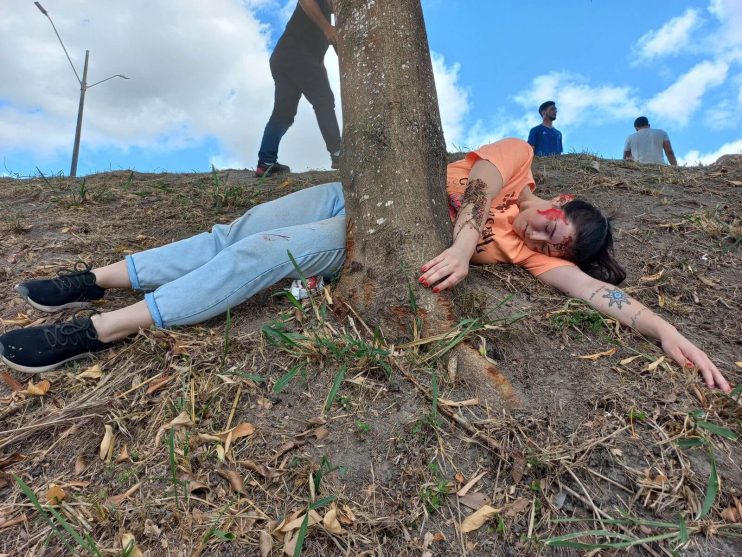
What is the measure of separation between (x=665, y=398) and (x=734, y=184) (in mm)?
3586

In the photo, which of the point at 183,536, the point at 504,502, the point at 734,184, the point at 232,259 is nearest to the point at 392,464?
the point at 504,502

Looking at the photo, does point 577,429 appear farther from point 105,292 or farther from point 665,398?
point 105,292

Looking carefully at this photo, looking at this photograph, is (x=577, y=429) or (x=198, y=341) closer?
(x=577, y=429)

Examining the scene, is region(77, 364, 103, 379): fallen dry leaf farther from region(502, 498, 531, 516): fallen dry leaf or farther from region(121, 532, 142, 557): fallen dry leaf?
region(502, 498, 531, 516): fallen dry leaf

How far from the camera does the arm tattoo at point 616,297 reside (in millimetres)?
2279

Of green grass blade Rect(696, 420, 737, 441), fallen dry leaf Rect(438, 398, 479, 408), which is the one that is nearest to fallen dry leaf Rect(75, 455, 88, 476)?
fallen dry leaf Rect(438, 398, 479, 408)

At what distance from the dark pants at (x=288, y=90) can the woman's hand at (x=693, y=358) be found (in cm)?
428

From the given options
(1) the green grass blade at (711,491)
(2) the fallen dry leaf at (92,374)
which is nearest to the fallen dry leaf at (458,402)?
(1) the green grass blade at (711,491)

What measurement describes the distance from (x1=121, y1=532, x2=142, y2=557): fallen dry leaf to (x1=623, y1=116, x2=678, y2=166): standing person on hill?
26.1ft

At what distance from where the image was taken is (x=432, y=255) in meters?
2.00

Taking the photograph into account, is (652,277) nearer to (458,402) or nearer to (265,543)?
(458,402)

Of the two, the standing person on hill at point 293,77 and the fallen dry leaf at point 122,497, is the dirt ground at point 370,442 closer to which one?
the fallen dry leaf at point 122,497

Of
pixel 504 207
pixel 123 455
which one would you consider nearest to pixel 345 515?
pixel 123 455

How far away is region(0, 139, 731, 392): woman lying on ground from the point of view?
2.02 metres
